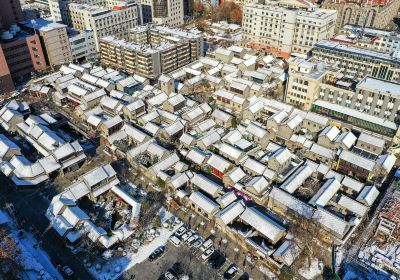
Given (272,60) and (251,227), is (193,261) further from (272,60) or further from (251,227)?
(272,60)

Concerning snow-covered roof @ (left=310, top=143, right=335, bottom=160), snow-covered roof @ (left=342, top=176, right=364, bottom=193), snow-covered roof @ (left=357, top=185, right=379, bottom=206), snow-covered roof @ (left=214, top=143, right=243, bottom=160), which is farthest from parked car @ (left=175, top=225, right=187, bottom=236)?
snow-covered roof @ (left=310, top=143, right=335, bottom=160)

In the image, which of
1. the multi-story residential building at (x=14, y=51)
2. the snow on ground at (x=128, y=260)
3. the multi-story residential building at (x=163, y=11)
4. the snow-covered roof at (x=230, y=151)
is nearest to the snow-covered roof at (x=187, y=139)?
the snow-covered roof at (x=230, y=151)

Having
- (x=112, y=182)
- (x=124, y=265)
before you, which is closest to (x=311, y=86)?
(x=112, y=182)

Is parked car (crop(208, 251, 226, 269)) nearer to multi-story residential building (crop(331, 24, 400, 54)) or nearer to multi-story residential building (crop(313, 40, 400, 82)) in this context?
multi-story residential building (crop(313, 40, 400, 82))

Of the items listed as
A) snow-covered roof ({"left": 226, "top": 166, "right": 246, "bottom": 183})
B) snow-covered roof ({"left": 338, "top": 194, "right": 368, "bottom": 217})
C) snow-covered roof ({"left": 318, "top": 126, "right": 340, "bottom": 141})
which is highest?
snow-covered roof ({"left": 318, "top": 126, "right": 340, "bottom": 141})

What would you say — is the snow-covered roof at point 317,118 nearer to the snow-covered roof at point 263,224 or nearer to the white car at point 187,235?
the snow-covered roof at point 263,224

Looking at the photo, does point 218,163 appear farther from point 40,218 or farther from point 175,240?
point 40,218

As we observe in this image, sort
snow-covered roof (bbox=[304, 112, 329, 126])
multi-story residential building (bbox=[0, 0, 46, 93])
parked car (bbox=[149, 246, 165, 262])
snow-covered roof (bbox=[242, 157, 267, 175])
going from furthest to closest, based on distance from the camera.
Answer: multi-story residential building (bbox=[0, 0, 46, 93])
snow-covered roof (bbox=[304, 112, 329, 126])
snow-covered roof (bbox=[242, 157, 267, 175])
parked car (bbox=[149, 246, 165, 262])

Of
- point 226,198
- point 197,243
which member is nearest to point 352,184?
point 226,198
